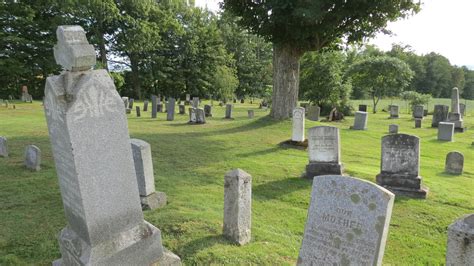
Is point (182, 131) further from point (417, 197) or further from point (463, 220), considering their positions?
point (463, 220)

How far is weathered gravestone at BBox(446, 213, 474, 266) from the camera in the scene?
3.20 metres

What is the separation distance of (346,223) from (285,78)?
13488 millimetres

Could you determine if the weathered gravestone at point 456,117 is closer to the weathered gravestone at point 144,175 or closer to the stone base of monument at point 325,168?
the stone base of monument at point 325,168

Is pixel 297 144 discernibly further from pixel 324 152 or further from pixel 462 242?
pixel 462 242

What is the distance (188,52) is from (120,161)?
42786mm

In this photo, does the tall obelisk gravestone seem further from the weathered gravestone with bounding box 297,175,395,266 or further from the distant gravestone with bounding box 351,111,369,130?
the distant gravestone with bounding box 351,111,369,130

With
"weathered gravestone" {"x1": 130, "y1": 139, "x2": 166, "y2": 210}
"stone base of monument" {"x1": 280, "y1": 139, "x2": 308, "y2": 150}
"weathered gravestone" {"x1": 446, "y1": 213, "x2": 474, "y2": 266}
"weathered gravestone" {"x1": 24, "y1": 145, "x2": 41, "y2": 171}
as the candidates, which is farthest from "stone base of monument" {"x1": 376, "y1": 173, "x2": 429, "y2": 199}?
"weathered gravestone" {"x1": 24, "y1": 145, "x2": 41, "y2": 171}

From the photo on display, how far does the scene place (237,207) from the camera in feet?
17.5

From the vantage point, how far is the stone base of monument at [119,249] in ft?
12.4

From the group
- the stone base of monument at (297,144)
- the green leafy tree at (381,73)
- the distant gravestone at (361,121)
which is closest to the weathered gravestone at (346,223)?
the stone base of monument at (297,144)

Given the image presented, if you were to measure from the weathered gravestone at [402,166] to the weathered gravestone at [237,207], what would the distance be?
14.7 feet

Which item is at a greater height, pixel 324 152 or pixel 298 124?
pixel 298 124

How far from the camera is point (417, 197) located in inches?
313

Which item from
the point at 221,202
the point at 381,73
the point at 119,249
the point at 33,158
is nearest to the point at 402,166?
the point at 221,202
